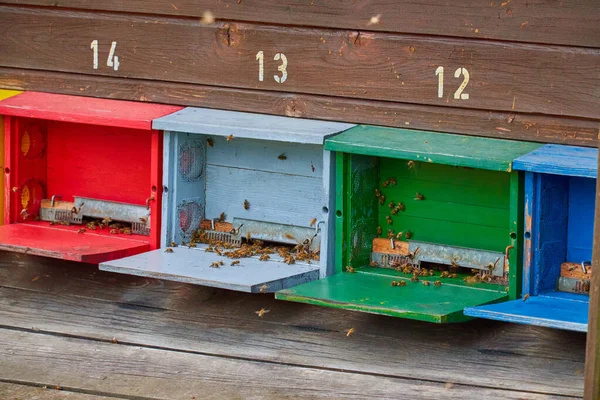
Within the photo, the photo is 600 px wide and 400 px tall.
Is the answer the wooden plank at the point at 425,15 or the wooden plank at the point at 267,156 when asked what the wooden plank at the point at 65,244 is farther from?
the wooden plank at the point at 425,15

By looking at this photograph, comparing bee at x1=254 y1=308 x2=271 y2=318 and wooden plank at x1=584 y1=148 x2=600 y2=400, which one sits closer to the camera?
wooden plank at x1=584 y1=148 x2=600 y2=400

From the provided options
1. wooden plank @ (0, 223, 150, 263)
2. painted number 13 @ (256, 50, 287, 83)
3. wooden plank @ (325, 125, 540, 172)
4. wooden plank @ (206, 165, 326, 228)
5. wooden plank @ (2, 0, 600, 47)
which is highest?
wooden plank @ (2, 0, 600, 47)

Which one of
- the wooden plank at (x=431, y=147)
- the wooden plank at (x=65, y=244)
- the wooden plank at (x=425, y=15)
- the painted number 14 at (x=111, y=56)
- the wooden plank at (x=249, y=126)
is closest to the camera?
the wooden plank at (x=425, y=15)

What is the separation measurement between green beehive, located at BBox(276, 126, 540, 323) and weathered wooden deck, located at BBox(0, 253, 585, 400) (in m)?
0.21

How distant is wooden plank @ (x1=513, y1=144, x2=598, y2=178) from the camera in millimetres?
4250

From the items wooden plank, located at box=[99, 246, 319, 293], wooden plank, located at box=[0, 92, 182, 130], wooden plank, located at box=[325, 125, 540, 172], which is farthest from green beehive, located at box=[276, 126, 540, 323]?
wooden plank, located at box=[0, 92, 182, 130]

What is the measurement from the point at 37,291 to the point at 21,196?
20.2 inches

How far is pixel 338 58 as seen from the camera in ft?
9.75

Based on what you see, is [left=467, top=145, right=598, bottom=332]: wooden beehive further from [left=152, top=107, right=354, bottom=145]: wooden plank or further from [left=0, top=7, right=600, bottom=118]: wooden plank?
[left=0, top=7, right=600, bottom=118]: wooden plank

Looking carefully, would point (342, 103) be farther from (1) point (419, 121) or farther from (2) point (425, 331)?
(2) point (425, 331)

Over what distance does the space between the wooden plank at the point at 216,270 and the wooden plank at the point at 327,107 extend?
1565 mm

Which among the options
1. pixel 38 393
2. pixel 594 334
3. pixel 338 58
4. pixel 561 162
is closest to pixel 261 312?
pixel 38 393

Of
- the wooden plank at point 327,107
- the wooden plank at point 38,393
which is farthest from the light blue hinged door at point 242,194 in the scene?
the wooden plank at point 327,107

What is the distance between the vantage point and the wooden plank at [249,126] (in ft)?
16.2
